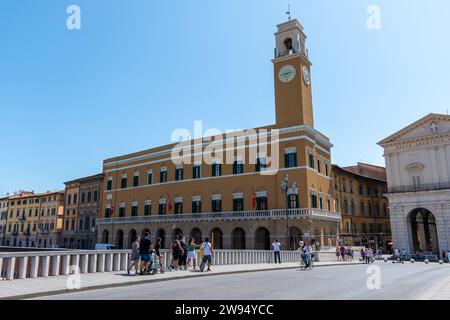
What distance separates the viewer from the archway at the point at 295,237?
35.8m

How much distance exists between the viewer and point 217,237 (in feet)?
138

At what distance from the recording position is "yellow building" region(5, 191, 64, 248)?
6531 cm

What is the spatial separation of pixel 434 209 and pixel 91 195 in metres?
47.7

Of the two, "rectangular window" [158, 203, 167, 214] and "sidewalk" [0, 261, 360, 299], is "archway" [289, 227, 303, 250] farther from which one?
"sidewalk" [0, 261, 360, 299]

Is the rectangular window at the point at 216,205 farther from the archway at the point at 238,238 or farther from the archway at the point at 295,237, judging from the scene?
the archway at the point at 295,237

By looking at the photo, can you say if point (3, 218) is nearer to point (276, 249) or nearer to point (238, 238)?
point (238, 238)

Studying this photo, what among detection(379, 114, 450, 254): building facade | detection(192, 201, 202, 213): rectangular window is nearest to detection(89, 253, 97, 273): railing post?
detection(192, 201, 202, 213): rectangular window

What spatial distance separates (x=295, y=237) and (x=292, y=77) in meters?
16.7

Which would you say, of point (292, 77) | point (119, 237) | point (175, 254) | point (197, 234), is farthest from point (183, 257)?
point (119, 237)

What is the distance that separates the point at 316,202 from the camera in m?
37.8

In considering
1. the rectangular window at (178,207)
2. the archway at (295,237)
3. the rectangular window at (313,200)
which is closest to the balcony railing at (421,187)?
the rectangular window at (313,200)

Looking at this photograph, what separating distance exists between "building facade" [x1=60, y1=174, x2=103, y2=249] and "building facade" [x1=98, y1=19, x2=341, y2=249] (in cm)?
1259
